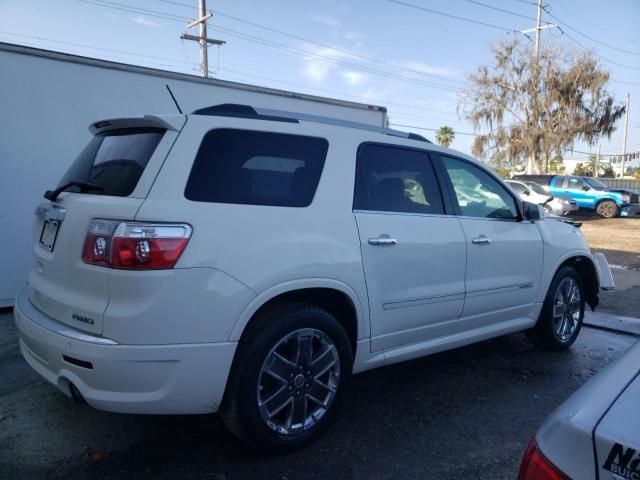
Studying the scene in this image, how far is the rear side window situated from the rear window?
0.90ft

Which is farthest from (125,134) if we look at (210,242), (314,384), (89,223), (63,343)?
(314,384)

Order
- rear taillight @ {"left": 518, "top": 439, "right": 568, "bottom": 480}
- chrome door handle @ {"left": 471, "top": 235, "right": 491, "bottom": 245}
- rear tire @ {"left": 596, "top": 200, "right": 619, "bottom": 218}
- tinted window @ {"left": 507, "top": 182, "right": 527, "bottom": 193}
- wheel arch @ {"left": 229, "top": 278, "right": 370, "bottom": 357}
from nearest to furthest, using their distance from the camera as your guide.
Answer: rear taillight @ {"left": 518, "top": 439, "right": 568, "bottom": 480} < wheel arch @ {"left": 229, "top": 278, "right": 370, "bottom": 357} < chrome door handle @ {"left": 471, "top": 235, "right": 491, "bottom": 245} < tinted window @ {"left": 507, "top": 182, "right": 527, "bottom": 193} < rear tire @ {"left": 596, "top": 200, "right": 619, "bottom": 218}

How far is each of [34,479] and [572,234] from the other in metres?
4.59

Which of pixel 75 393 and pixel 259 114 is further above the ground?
pixel 259 114

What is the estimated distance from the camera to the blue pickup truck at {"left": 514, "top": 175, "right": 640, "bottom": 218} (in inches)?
811

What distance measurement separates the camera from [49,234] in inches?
110

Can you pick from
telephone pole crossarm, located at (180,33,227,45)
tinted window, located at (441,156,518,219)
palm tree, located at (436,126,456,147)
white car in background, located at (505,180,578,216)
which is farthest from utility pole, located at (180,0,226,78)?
palm tree, located at (436,126,456,147)

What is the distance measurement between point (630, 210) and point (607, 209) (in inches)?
40.1

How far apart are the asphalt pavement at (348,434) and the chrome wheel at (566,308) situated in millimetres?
562

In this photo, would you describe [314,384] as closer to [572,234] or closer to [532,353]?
[532,353]

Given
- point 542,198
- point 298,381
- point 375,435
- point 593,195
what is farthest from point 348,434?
point 593,195

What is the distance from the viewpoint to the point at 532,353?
473cm

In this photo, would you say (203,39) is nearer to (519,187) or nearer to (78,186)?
(519,187)

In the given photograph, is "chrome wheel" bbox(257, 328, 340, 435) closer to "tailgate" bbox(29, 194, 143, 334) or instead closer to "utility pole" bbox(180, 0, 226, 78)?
"tailgate" bbox(29, 194, 143, 334)
